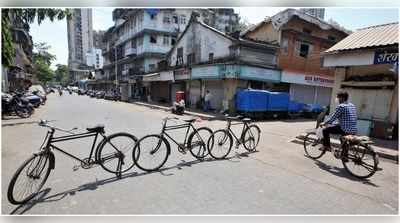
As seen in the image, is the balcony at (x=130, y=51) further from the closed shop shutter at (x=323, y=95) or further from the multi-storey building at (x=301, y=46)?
the closed shop shutter at (x=323, y=95)

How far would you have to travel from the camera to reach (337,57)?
30.8 feet

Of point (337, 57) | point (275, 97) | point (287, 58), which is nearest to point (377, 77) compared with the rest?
point (337, 57)

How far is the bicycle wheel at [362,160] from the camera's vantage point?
15.2 ft

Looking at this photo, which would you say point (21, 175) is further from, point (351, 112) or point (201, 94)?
point (201, 94)

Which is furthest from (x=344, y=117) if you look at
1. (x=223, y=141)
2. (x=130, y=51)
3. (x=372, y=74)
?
(x=130, y=51)

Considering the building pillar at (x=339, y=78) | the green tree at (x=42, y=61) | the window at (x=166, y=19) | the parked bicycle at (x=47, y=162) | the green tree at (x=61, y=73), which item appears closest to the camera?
the parked bicycle at (x=47, y=162)

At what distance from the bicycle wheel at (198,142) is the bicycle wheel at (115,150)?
1.29 metres

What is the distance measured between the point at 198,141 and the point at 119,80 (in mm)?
36379

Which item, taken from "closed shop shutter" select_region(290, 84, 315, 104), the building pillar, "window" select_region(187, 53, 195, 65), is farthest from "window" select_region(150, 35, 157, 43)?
the building pillar

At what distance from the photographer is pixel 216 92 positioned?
1830cm

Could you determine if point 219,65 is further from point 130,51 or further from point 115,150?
point 130,51

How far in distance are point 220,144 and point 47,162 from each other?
11.4 feet

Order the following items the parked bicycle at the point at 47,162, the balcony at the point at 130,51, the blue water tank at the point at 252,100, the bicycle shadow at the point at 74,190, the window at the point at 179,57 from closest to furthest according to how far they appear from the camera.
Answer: the bicycle shadow at the point at 74,190 < the parked bicycle at the point at 47,162 < the blue water tank at the point at 252,100 < the window at the point at 179,57 < the balcony at the point at 130,51

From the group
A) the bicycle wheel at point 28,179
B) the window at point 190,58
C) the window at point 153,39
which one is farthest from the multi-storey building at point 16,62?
the window at point 153,39
